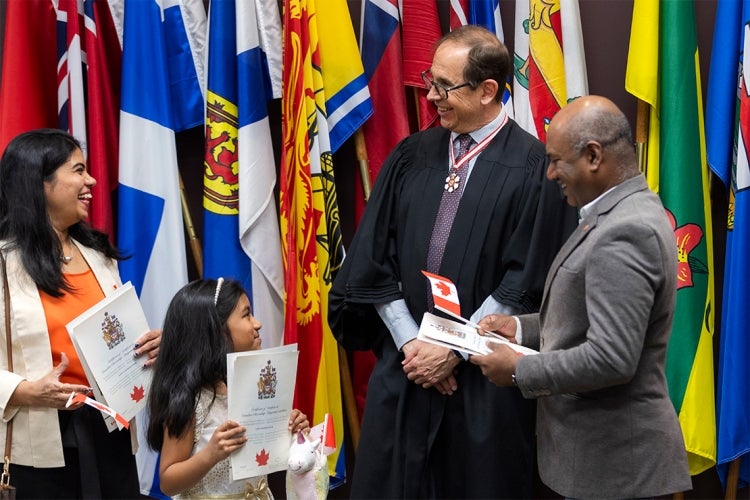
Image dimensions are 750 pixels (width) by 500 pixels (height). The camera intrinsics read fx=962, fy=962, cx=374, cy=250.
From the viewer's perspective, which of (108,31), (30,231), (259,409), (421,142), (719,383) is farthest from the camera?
(108,31)

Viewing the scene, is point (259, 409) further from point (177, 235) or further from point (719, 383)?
point (719, 383)

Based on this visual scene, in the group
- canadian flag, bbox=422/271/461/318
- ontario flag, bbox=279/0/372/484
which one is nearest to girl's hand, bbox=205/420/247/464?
canadian flag, bbox=422/271/461/318

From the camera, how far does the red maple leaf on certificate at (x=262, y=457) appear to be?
2387 millimetres

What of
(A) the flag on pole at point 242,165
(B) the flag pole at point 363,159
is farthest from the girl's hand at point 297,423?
(B) the flag pole at point 363,159

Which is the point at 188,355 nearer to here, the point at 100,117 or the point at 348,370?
the point at 348,370

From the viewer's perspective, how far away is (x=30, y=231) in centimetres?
259

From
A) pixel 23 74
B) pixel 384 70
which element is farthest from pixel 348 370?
pixel 23 74

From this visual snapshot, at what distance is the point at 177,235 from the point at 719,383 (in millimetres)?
2058

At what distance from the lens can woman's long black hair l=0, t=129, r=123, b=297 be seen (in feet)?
8.46

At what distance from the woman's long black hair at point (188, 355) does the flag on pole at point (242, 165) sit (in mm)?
1058

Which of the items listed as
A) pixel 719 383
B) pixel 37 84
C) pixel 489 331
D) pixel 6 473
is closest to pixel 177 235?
pixel 37 84

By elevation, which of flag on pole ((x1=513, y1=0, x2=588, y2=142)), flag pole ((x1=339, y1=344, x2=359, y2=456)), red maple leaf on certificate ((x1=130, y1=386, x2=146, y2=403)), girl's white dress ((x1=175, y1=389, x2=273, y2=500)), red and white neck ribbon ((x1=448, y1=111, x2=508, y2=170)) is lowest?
flag pole ((x1=339, y1=344, x2=359, y2=456))

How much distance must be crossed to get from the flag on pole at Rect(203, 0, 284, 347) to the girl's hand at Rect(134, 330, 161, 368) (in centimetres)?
97

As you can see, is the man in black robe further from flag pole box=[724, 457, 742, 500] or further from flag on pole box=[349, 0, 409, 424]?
flag pole box=[724, 457, 742, 500]
